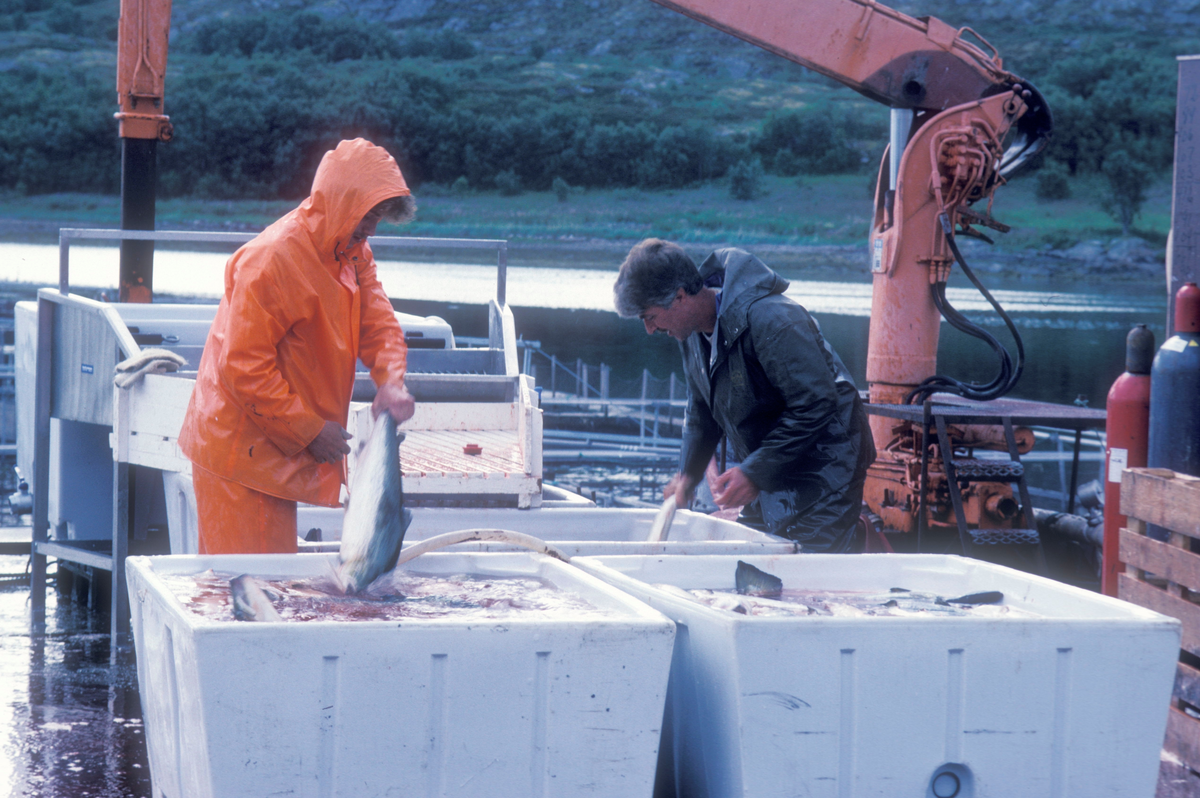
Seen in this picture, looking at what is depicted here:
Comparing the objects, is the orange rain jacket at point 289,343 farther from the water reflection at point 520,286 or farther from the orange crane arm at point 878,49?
the water reflection at point 520,286

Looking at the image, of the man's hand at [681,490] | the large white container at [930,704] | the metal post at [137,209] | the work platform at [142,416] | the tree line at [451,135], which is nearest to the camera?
the large white container at [930,704]

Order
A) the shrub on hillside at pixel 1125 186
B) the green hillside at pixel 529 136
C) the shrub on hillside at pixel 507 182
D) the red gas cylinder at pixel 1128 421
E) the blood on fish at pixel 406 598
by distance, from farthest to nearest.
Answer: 1. the shrub on hillside at pixel 507 182
2. the green hillside at pixel 529 136
3. the shrub on hillside at pixel 1125 186
4. the red gas cylinder at pixel 1128 421
5. the blood on fish at pixel 406 598

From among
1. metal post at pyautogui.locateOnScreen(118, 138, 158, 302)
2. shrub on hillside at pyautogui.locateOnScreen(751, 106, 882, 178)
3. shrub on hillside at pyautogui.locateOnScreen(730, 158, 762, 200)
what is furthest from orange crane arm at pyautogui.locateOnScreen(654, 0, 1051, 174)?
shrub on hillside at pyautogui.locateOnScreen(751, 106, 882, 178)

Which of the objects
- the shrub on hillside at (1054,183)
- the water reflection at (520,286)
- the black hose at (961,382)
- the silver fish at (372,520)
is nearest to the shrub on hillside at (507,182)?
the water reflection at (520,286)

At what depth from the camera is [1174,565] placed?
10.6ft

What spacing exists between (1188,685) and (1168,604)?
8.8 inches

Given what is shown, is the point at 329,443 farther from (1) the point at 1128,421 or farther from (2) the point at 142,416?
(1) the point at 1128,421

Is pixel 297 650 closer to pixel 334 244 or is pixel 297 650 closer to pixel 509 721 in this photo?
pixel 509 721

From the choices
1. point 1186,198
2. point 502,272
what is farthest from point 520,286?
point 1186,198

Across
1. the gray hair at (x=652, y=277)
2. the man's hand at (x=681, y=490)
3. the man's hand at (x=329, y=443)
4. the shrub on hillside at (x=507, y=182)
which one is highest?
the shrub on hillside at (x=507, y=182)

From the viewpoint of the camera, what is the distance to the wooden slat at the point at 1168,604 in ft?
10.5

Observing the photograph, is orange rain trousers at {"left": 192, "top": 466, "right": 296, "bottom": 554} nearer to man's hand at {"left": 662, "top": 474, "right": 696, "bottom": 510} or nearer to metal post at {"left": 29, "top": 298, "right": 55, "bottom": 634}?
man's hand at {"left": 662, "top": 474, "right": 696, "bottom": 510}

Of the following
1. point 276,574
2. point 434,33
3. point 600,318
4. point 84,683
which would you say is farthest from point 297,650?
point 434,33

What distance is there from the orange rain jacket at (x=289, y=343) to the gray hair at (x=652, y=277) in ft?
2.22
